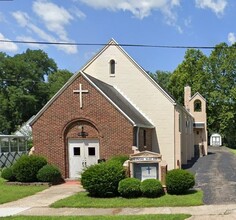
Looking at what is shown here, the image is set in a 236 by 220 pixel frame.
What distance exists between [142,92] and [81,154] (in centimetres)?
753

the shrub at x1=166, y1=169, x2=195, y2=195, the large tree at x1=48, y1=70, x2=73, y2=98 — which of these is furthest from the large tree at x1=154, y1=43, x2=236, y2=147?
the shrub at x1=166, y1=169, x2=195, y2=195

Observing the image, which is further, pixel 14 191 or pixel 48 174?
pixel 48 174

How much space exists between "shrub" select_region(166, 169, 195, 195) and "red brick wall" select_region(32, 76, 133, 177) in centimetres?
607

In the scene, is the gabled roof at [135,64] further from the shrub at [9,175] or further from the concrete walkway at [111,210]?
the concrete walkway at [111,210]

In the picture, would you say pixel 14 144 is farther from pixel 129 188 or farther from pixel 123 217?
pixel 123 217

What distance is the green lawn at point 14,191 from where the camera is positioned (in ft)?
55.2

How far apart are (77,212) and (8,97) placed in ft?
198

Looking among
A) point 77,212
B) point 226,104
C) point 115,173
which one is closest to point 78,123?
point 115,173

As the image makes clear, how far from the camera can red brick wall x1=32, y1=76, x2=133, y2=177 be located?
22.5 meters

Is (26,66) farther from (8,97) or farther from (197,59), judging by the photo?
(197,59)

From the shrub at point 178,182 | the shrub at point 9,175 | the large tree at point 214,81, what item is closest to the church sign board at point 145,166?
the shrub at point 178,182

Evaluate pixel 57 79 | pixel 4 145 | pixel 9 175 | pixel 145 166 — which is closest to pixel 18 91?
pixel 57 79

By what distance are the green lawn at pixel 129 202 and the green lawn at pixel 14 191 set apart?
2593 millimetres

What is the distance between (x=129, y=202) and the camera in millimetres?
14852
